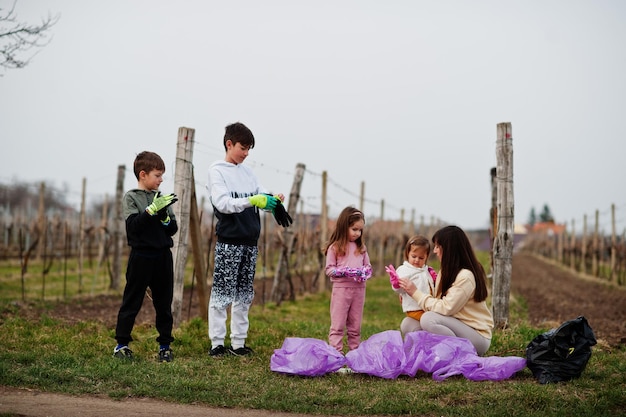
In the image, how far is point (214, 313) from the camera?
5.67 metres

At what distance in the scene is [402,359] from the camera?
5.16 meters

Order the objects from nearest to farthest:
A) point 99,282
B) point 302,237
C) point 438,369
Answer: point 438,369 → point 302,237 → point 99,282

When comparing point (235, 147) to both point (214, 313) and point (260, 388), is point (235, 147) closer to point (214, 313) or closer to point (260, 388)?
point (214, 313)

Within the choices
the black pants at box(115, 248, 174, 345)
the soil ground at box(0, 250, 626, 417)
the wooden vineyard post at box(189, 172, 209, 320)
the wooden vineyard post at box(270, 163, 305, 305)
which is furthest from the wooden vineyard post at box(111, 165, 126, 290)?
the black pants at box(115, 248, 174, 345)

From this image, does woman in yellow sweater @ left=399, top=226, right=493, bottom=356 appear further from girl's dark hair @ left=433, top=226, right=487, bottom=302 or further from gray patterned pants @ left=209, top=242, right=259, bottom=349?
gray patterned pants @ left=209, top=242, right=259, bottom=349

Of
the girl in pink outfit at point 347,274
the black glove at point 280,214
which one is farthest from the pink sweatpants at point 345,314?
the black glove at point 280,214

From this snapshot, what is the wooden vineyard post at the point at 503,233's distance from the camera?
7.36 metres

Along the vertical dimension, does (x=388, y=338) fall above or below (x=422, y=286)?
below

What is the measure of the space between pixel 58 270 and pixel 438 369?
1685cm

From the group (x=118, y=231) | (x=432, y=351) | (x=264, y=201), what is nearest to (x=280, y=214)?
(x=264, y=201)

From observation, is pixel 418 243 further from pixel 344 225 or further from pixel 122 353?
pixel 122 353

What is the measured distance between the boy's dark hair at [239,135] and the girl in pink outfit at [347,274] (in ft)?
3.42

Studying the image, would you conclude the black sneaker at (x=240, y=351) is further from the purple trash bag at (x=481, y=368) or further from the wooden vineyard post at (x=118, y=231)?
the wooden vineyard post at (x=118, y=231)

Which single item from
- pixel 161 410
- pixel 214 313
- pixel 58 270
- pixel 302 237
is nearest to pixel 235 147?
pixel 214 313
